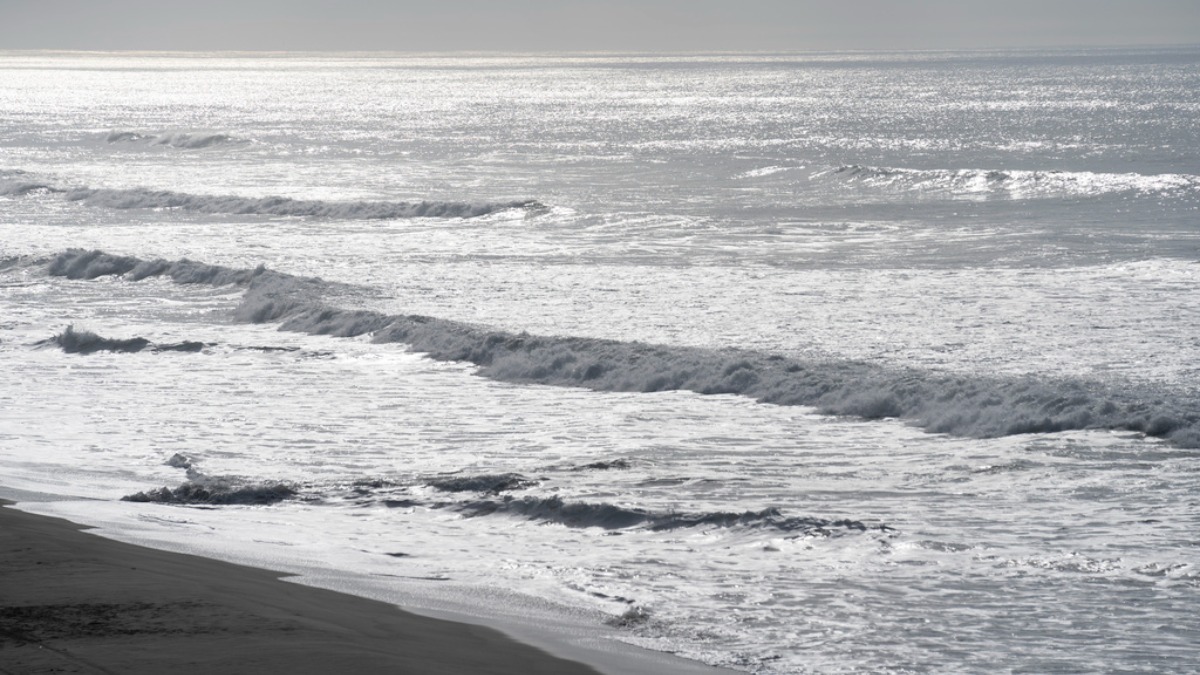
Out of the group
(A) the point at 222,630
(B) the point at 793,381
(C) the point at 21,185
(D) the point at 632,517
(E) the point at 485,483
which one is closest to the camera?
(A) the point at 222,630

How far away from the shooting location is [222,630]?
7355mm

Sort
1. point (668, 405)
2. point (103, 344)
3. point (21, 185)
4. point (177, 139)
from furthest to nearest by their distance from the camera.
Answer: point (177, 139) → point (21, 185) → point (103, 344) → point (668, 405)

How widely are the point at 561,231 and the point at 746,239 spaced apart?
4675mm

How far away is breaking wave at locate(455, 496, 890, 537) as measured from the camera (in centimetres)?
1036

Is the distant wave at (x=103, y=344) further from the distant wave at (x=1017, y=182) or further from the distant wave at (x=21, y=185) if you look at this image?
the distant wave at (x=21, y=185)

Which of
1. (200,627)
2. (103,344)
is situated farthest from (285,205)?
(200,627)

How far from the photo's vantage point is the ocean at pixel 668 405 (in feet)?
29.0

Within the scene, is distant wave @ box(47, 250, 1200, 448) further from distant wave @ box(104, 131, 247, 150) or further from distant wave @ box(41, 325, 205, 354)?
distant wave @ box(104, 131, 247, 150)

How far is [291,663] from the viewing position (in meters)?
6.88

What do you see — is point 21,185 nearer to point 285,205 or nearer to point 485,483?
point 285,205

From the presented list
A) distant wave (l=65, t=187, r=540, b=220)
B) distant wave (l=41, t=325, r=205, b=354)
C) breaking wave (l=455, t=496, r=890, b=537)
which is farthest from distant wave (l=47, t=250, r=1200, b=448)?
distant wave (l=65, t=187, r=540, b=220)

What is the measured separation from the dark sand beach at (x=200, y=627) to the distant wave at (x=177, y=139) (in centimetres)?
6391

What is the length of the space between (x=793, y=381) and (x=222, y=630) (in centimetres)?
978

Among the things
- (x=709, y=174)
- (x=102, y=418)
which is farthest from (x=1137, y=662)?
(x=709, y=174)
